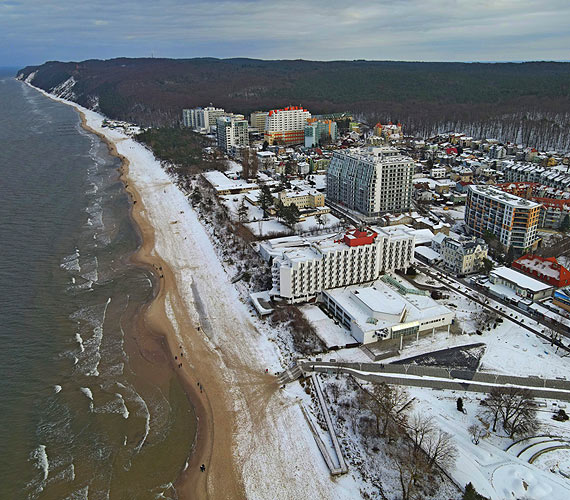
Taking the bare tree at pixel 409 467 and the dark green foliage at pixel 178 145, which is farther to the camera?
the dark green foliage at pixel 178 145

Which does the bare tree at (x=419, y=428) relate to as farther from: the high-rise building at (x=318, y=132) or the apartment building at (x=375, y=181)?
the high-rise building at (x=318, y=132)

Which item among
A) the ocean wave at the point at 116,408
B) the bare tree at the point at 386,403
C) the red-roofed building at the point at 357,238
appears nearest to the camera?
the bare tree at the point at 386,403

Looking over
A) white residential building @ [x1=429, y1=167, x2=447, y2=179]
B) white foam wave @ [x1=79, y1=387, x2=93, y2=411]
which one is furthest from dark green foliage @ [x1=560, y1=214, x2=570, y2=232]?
white foam wave @ [x1=79, y1=387, x2=93, y2=411]

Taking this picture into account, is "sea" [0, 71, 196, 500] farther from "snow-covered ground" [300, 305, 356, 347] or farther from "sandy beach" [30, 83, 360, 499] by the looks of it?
"snow-covered ground" [300, 305, 356, 347]

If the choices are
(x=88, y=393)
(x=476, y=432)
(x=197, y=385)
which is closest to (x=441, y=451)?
(x=476, y=432)

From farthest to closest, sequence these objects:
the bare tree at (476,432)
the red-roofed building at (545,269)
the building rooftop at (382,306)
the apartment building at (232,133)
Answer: the apartment building at (232,133) < the red-roofed building at (545,269) < the building rooftop at (382,306) < the bare tree at (476,432)

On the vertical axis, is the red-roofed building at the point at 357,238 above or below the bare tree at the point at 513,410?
above

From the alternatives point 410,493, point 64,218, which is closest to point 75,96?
point 64,218

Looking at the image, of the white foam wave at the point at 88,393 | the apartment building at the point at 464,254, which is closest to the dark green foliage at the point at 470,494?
the white foam wave at the point at 88,393
